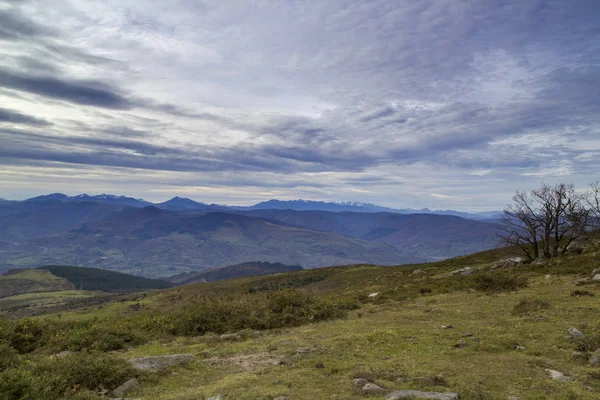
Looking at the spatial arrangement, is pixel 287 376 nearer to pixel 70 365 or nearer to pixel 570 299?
pixel 70 365

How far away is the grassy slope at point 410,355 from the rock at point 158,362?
21.4 inches

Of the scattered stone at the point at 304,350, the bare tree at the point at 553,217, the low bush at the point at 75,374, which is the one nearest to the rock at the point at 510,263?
the bare tree at the point at 553,217

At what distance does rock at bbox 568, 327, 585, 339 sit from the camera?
12.5 meters

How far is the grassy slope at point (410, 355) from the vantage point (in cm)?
915

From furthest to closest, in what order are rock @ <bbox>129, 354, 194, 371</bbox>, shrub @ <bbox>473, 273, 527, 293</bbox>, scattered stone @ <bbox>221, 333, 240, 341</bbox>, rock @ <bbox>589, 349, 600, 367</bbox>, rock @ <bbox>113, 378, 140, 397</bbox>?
shrub @ <bbox>473, 273, 527, 293</bbox> → scattered stone @ <bbox>221, 333, 240, 341</bbox> → rock @ <bbox>129, 354, 194, 371</bbox> → rock @ <bbox>589, 349, 600, 367</bbox> → rock @ <bbox>113, 378, 140, 397</bbox>

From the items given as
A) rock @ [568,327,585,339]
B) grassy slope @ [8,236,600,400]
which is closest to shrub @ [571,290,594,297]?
grassy slope @ [8,236,600,400]

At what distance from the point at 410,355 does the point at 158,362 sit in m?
9.40

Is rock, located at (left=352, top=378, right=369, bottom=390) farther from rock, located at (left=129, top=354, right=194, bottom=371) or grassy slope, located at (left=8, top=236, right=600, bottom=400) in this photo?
rock, located at (left=129, top=354, right=194, bottom=371)

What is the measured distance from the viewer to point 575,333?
12.7 m

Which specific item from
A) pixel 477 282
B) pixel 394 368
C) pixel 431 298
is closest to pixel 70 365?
pixel 394 368

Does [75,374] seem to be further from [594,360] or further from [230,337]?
[594,360]

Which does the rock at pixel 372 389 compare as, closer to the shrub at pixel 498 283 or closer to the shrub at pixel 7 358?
the shrub at pixel 7 358

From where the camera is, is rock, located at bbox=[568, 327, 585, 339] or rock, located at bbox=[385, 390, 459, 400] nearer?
rock, located at bbox=[385, 390, 459, 400]

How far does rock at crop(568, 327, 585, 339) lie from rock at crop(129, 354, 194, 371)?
1466 centimetres
